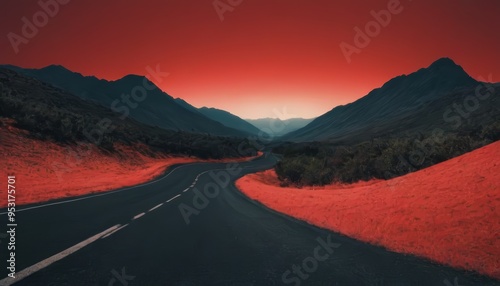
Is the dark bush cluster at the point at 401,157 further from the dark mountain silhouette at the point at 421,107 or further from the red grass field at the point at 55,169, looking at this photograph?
the dark mountain silhouette at the point at 421,107

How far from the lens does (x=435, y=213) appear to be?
730cm

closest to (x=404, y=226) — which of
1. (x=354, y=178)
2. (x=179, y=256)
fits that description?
(x=179, y=256)

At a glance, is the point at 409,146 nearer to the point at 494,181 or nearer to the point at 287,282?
the point at 494,181

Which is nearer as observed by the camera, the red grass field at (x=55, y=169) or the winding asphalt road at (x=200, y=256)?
the winding asphalt road at (x=200, y=256)

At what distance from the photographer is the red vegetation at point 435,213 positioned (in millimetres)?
5707

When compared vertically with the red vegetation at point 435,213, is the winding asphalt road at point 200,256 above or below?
above

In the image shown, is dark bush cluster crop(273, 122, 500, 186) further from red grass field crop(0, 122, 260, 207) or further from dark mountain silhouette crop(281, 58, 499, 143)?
dark mountain silhouette crop(281, 58, 499, 143)

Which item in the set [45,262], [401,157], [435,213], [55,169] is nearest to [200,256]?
[45,262]

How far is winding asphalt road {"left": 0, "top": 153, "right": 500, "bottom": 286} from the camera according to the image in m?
4.34

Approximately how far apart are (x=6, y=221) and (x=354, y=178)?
17571 millimetres

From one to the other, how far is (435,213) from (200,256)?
545 cm

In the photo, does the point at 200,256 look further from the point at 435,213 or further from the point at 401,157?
the point at 401,157

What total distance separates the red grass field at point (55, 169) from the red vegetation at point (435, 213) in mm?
12393

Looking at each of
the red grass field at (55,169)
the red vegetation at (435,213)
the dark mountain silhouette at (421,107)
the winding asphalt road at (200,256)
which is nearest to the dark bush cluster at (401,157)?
the red vegetation at (435,213)
